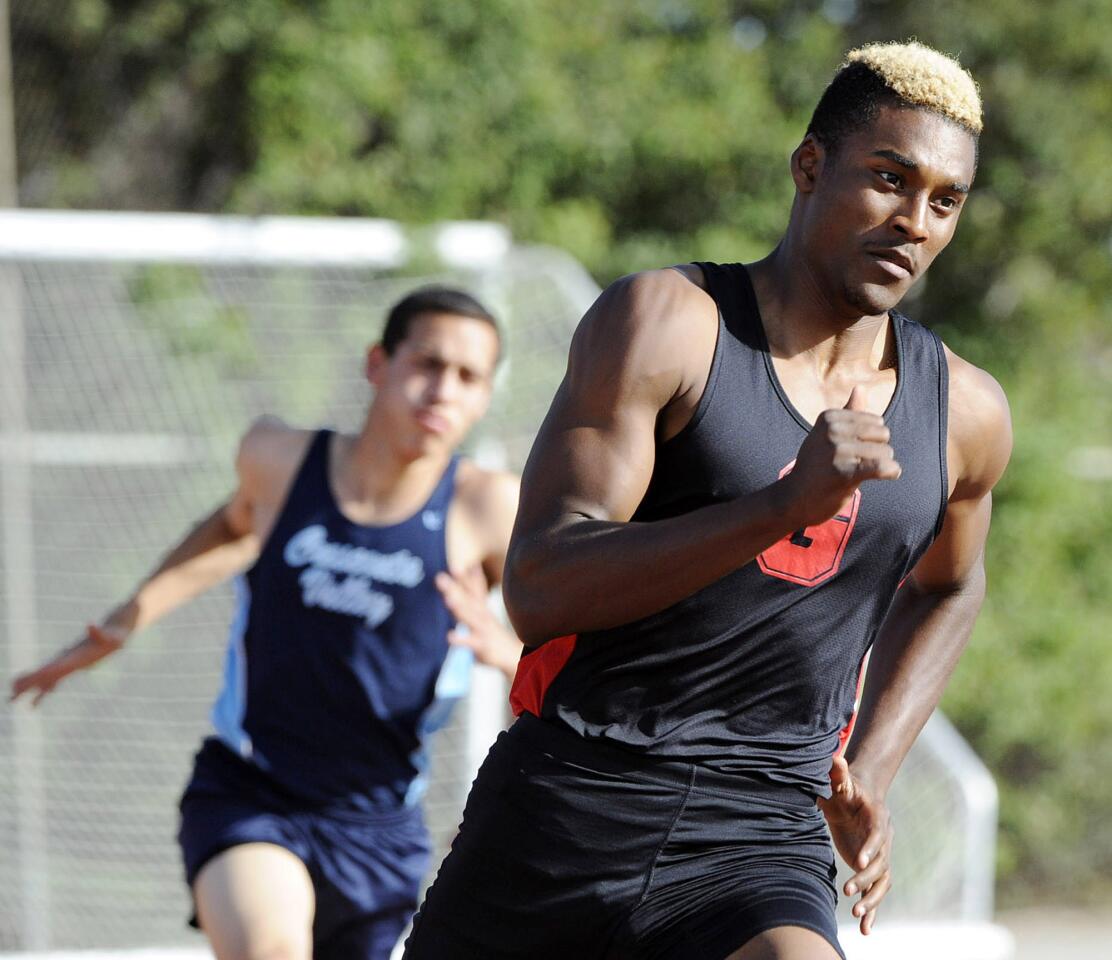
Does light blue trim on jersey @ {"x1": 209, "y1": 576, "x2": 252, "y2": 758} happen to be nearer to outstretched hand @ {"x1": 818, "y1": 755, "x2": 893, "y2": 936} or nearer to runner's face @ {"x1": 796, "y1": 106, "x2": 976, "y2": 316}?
outstretched hand @ {"x1": 818, "y1": 755, "x2": 893, "y2": 936}

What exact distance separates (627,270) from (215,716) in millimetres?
5008

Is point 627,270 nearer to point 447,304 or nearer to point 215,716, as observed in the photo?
point 447,304

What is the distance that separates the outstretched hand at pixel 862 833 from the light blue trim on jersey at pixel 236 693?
1.85 m

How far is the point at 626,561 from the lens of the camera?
207cm

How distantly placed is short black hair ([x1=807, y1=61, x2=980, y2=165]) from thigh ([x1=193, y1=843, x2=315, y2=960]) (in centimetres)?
216

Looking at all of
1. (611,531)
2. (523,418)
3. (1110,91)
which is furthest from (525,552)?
(1110,91)

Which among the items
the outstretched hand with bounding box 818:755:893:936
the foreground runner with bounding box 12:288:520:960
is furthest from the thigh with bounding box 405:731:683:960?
the foreground runner with bounding box 12:288:520:960

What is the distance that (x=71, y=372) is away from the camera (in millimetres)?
6691

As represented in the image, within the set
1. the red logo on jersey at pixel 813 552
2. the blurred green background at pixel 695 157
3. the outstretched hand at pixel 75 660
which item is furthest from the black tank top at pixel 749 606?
the blurred green background at pixel 695 157

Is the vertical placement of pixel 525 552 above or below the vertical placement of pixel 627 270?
below

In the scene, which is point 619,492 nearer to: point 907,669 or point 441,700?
point 907,669

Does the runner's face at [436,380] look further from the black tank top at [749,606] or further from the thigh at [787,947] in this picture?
the thigh at [787,947]

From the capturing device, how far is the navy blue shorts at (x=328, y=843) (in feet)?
12.2

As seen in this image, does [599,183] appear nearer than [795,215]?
No
